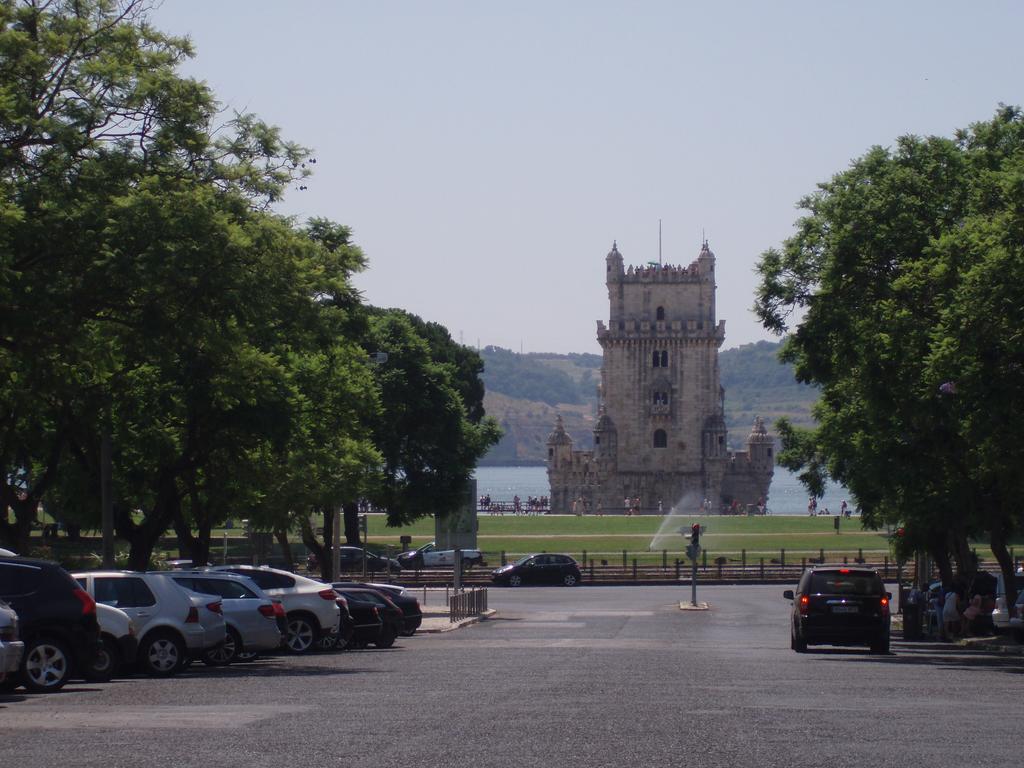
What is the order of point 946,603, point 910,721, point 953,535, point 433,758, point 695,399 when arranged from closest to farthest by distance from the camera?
point 433,758, point 910,721, point 946,603, point 953,535, point 695,399

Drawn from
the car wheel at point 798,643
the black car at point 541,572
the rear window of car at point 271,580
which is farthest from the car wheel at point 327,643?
the black car at point 541,572

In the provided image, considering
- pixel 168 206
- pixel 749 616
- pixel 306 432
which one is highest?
pixel 168 206

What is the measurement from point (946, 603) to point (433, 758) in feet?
85.1

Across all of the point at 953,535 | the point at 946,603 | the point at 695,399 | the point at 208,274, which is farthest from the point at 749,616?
the point at 695,399

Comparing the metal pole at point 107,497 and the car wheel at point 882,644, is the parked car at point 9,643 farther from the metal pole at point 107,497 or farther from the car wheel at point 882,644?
the car wheel at point 882,644

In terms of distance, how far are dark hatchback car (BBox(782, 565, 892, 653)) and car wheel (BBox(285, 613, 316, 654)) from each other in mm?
8834

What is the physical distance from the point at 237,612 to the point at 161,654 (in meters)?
2.64

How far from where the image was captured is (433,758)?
12906 mm

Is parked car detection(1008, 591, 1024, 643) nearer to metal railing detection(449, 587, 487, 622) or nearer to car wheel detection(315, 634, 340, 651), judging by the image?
car wheel detection(315, 634, 340, 651)

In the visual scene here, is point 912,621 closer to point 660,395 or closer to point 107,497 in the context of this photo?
point 107,497

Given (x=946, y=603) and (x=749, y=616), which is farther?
Answer: (x=749, y=616)

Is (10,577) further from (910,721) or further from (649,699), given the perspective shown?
(910,721)

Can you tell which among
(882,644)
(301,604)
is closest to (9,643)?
(301,604)

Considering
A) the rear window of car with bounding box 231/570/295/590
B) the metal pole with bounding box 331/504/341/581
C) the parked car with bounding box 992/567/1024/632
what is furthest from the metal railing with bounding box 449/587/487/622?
the parked car with bounding box 992/567/1024/632
